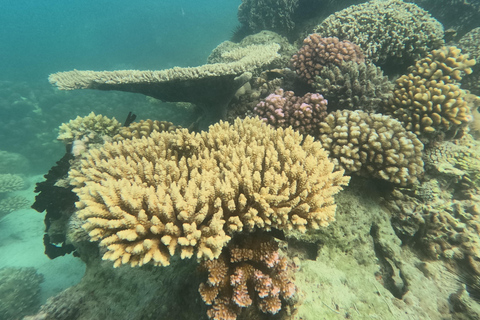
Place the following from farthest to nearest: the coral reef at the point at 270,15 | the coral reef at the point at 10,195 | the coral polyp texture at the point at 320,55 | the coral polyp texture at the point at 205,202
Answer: the coral reef at the point at 10,195 → the coral reef at the point at 270,15 → the coral polyp texture at the point at 320,55 → the coral polyp texture at the point at 205,202

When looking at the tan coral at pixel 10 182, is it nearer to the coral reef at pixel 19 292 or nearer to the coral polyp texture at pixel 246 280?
the coral reef at pixel 19 292

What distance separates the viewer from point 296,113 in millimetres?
3982

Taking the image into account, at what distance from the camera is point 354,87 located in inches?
166

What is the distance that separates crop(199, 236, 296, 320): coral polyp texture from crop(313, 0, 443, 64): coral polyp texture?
214 inches

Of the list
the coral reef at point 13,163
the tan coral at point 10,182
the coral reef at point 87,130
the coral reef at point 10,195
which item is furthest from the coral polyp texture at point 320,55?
the coral reef at point 13,163

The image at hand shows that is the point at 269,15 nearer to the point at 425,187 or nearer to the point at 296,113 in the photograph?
the point at 296,113

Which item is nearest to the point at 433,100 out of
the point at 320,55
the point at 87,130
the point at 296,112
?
the point at 320,55

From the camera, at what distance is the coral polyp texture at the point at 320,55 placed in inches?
184

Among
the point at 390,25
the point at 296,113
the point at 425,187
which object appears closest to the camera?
the point at 425,187

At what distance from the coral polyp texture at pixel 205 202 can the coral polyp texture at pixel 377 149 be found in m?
0.90

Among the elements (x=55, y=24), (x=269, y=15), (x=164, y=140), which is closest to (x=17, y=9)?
(x=55, y=24)

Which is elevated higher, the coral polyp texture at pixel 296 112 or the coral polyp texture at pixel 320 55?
the coral polyp texture at pixel 320 55

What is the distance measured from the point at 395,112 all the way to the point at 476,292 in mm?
2845

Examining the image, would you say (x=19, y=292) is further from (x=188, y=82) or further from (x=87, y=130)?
(x=188, y=82)
